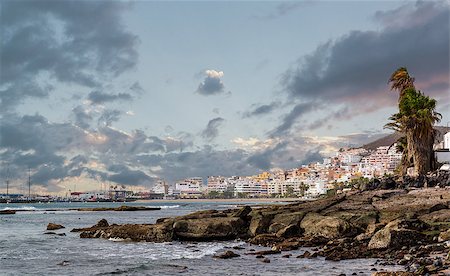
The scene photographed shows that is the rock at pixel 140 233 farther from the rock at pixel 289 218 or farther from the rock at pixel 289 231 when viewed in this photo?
the rock at pixel 289 231

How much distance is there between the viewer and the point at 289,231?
146 ft

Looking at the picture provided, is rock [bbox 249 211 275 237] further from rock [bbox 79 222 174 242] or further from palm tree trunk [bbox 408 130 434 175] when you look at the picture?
palm tree trunk [bbox 408 130 434 175]

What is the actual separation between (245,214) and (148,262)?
18.5 m

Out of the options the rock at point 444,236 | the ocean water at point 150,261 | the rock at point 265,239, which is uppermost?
the rock at point 444,236

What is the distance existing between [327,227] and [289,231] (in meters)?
3.53

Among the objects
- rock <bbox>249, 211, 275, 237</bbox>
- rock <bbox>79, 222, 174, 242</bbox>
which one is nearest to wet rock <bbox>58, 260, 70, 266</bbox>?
rock <bbox>79, 222, 174, 242</bbox>

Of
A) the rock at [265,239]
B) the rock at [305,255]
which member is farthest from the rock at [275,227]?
the rock at [305,255]

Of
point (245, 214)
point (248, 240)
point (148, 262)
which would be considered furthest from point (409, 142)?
point (148, 262)

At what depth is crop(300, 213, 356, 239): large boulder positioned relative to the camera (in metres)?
41.5

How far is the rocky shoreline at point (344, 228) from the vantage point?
110ft

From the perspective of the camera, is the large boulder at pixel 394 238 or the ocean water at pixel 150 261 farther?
the large boulder at pixel 394 238

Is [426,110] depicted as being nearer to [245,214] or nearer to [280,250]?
[245,214]

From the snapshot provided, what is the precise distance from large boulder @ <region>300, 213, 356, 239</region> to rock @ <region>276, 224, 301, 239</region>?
610 mm

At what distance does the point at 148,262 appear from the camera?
34.5 m
